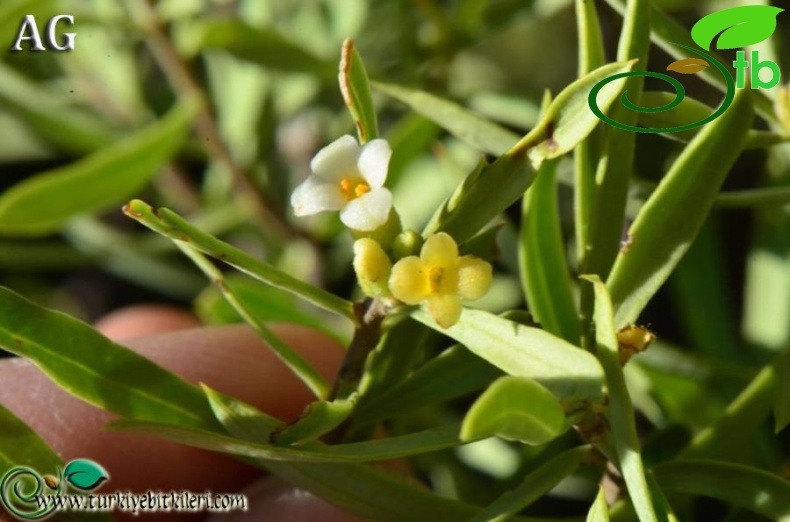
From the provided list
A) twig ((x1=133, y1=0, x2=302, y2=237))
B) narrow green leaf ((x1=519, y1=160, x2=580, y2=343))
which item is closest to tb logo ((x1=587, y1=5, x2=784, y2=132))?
narrow green leaf ((x1=519, y1=160, x2=580, y2=343))

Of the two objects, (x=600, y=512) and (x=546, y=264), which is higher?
(x=546, y=264)

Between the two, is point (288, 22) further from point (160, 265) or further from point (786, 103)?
point (786, 103)

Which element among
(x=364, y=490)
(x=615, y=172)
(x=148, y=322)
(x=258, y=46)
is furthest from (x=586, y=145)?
(x=148, y=322)

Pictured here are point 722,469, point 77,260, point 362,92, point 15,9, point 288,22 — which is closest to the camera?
point 362,92

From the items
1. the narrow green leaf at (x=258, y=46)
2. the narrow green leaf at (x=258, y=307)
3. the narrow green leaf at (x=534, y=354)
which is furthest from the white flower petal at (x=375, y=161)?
the narrow green leaf at (x=258, y=46)

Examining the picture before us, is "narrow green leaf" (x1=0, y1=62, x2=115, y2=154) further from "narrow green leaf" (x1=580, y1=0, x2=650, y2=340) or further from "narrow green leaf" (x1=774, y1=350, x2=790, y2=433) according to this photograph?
"narrow green leaf" (x1=774, y1=350, x2=790, y2=433)

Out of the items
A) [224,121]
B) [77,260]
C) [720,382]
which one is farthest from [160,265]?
[720,382]

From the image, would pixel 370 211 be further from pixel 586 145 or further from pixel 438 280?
pixel 586 145
